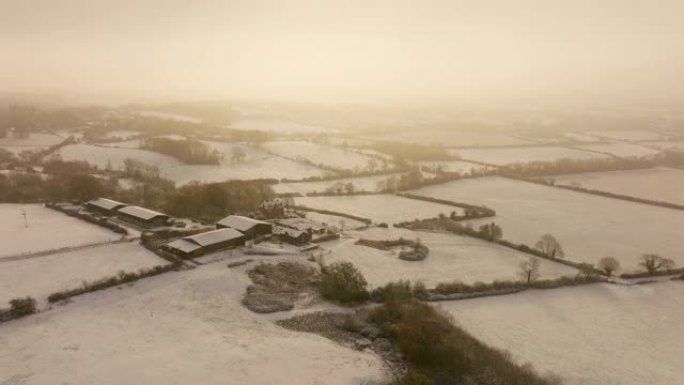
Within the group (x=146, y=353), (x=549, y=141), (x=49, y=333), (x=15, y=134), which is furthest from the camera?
(x=549, y=141)

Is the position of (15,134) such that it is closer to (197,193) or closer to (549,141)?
(197,193)

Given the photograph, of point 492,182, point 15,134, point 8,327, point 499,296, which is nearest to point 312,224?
point 499,296

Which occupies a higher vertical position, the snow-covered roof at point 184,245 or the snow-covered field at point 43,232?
the snow-covered roof at point 184,245

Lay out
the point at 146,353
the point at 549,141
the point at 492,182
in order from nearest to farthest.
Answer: the point at 146,353, the point at 492,182, the point at 549,141

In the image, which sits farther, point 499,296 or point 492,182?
point 492,182

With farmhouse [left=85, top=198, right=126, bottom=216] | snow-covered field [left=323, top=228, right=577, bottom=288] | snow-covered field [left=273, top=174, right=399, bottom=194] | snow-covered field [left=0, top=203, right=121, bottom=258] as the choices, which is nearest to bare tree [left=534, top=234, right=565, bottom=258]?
snow-covered field [left=323, top=228, right=577, bottom=288]

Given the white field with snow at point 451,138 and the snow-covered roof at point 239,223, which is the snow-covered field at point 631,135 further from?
the snow-covered roof at point 239,223

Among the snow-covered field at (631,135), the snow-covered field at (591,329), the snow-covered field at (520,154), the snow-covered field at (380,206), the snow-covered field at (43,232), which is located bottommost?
the snow-covered field at (591,329)

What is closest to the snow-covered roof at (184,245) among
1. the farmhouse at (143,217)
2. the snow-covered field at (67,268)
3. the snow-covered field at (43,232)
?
the snow-covered field at (67,268)
